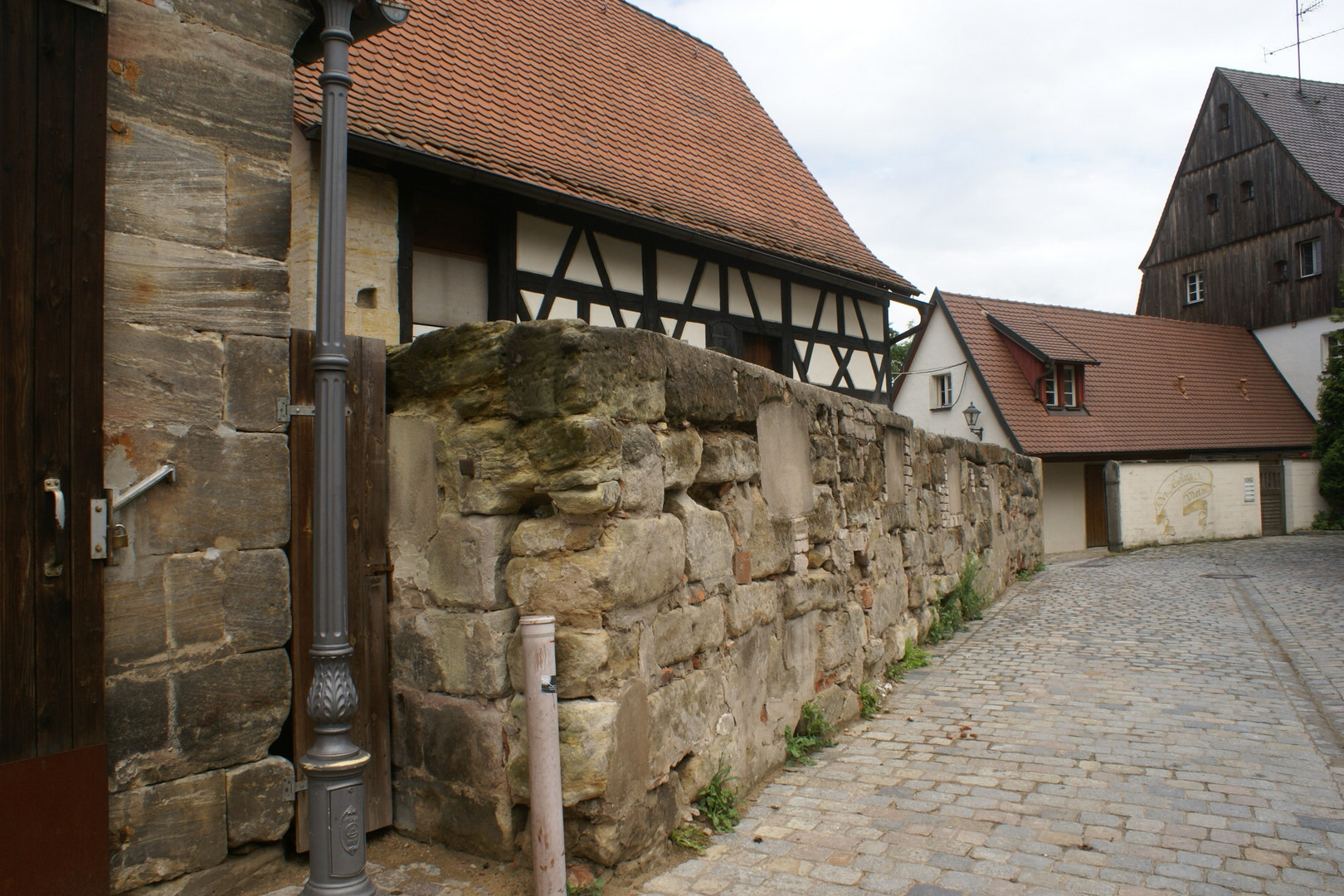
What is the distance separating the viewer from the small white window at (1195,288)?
91.6ft

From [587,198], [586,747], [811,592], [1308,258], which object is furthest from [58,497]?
[1308,258]

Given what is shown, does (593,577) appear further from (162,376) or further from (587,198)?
(587,198)

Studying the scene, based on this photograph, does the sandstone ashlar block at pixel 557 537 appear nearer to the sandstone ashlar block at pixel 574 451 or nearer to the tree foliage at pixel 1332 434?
the sandstone ashlar block at pixel 574 451

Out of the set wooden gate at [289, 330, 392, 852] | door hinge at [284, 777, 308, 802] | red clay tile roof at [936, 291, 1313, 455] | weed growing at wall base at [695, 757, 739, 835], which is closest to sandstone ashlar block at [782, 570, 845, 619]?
weed growing at wall base at [695, 757, 739, 835]

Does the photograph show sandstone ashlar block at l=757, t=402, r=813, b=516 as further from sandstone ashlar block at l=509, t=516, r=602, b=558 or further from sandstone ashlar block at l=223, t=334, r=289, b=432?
sandstone ashlar block at l=223, t=334, r=289, b=432

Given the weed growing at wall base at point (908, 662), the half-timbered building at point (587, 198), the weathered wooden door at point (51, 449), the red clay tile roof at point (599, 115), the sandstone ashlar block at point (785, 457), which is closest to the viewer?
the weathered wooden door at point (51, 449)

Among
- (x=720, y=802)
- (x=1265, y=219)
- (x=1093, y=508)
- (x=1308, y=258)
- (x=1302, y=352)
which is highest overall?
(x=1265, y=219)

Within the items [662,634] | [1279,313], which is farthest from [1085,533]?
[662,634]

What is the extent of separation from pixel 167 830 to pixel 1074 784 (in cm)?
359

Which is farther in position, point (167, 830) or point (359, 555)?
point (359, 555)

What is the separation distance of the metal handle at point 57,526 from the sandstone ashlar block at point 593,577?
1.31 metres

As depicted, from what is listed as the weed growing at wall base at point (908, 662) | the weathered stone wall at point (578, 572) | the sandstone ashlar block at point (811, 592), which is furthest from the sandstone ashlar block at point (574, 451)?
the weed growing at wall base at point (908, 662)

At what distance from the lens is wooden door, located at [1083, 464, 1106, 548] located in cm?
2128

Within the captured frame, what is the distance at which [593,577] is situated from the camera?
119 inches
